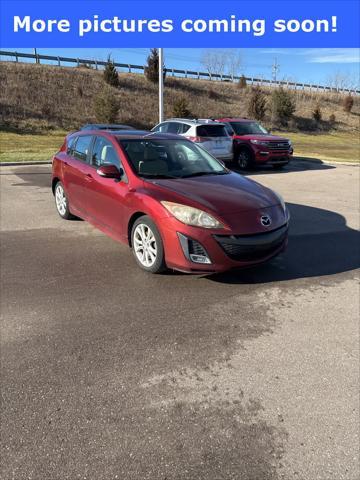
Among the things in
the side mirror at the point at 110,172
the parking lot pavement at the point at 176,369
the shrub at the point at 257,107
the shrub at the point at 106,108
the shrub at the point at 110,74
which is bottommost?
the parking lot pavement at the point at 176,369

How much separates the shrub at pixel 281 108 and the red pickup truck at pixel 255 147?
30376mm

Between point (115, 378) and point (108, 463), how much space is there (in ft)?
2.49

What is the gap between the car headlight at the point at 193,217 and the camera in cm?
425

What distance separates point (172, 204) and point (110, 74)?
134ft

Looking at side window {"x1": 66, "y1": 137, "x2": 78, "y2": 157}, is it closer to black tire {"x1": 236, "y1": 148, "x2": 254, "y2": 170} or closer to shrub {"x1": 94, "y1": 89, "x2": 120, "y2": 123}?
black tire {"x1": 236, "y1": 148, "x2": 254, "y2": 170}

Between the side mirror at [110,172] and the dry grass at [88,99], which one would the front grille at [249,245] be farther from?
the dry grass at [88,99]

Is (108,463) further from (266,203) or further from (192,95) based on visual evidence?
(192,95)

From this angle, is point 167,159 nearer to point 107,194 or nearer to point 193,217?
point 107,194

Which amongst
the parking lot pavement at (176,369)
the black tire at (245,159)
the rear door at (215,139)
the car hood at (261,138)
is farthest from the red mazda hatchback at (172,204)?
the car hood at (261,138)

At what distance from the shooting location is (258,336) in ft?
11.7

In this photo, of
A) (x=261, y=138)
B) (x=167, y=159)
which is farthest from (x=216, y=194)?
(x=261, y=138)

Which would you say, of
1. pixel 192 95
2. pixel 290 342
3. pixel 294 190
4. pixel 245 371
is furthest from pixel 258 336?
pixel 192 95

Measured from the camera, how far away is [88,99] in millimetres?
38438

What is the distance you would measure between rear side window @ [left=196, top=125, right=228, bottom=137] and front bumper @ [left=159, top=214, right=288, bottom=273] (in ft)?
31.3
